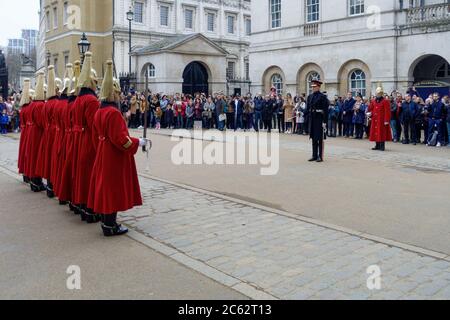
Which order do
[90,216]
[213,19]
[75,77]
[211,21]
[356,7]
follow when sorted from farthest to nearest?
[213,19] → [211,21] → [356,7] → [75,77] → [90,216]

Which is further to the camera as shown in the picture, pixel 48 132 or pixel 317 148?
pixel 317 148

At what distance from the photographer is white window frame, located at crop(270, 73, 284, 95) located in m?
33.5

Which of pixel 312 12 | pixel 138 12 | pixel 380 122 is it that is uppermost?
pixel 138 12

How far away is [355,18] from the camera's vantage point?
28.1 m

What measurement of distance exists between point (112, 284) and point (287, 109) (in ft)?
65.1

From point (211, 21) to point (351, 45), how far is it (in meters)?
33.8

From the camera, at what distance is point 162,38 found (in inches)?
2104

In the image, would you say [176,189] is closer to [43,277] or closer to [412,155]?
[43,277]

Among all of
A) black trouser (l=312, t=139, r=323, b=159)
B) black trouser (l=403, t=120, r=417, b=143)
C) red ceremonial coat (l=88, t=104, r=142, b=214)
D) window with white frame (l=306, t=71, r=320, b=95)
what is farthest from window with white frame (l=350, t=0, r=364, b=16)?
red ceremonial coat (l=88, t=104, r=142, b=214)

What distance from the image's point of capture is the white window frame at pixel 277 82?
33466mm

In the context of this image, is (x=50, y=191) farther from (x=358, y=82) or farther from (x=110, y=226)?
(x=358, y=82)

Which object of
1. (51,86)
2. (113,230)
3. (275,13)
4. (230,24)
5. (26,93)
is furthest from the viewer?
(230,24)

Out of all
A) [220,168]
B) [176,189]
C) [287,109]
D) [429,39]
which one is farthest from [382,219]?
[429,39]

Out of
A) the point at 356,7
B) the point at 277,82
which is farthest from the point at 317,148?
the point at 277,82
